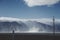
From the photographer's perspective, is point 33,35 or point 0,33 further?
point 33,35

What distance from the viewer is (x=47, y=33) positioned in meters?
20.4

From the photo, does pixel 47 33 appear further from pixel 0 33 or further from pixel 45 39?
pixel 0 33

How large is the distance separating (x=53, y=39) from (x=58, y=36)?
668mm

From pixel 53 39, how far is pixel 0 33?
606 centimetres

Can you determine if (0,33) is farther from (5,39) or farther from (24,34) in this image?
(24,34)

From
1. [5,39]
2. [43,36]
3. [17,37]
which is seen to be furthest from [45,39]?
[5,39]

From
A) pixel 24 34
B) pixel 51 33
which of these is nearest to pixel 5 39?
pixel 24 34

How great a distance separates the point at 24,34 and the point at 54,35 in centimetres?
344

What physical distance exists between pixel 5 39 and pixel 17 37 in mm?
1442

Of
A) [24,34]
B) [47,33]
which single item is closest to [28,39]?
[24,34]

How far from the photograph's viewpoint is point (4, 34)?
1998 centimetres

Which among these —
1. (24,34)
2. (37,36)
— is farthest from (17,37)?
(37,36)

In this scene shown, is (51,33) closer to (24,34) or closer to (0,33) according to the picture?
(24,34)

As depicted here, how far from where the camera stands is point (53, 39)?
805 inches
